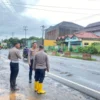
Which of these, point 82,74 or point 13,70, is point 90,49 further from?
point 13,70

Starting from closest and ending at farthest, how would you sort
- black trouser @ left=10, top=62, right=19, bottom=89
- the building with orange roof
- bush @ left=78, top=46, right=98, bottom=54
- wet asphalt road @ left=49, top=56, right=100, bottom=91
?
black trouser @ left=10, top=62, right=19, bottom=89 < wet asphalt road @ left=49, top=56, right=100, bottom=91 < bush @ left=78, top=46, right=98, bottom=54 < the building with orange roof

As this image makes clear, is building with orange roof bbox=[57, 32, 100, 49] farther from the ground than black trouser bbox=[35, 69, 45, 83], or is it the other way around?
building with orange roof bbox=[57, 32, 100, 49]

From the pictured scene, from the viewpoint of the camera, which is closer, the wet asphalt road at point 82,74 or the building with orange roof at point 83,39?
the wet asphalt road at point 82,74

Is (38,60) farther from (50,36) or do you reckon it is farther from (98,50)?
(50,36)

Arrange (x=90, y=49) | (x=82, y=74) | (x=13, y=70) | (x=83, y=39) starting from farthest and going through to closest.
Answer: (x=83, y=39) → (x=90, y=49) → (x=82, y=74) → (x=13, y=70)

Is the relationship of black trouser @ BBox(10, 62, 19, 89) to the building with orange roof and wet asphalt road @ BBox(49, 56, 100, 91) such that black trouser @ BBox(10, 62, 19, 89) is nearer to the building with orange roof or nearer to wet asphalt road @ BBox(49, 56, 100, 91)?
wet asphalt road @ BBox(49, 56, 100, 91)

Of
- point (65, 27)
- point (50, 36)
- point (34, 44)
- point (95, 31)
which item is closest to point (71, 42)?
point (95, 31)

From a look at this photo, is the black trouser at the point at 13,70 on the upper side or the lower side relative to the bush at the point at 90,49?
upper

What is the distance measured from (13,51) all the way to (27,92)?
164 centimetres

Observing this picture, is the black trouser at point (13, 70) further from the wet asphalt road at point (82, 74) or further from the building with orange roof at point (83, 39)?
the building with orange roof at point (83, 39)

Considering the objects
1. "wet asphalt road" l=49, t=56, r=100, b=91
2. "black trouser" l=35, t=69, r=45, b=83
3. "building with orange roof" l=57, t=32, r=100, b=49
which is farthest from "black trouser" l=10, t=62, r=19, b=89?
"building with orange roof" l=57, t=32, r=100, b=49

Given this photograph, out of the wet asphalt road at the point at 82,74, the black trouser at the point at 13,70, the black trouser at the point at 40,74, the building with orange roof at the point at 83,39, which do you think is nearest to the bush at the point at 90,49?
the building with orange roof at the point at 83,39

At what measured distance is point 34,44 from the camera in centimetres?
1087

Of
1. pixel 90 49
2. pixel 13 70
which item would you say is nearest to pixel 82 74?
pixel 13 70
